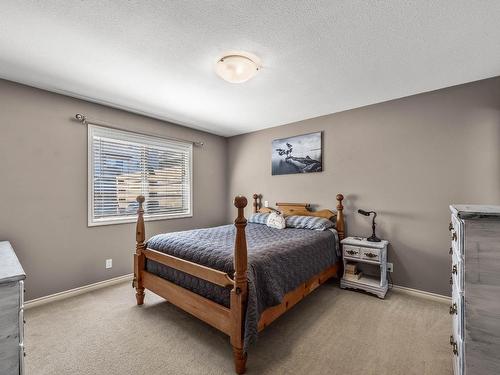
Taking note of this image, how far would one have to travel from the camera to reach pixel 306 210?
373 centimetres

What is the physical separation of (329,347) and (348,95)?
271 cm

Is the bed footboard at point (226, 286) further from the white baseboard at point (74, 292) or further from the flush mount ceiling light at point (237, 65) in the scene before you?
the flush mount ceiling light at point (237, 65)

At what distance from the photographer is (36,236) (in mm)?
2605

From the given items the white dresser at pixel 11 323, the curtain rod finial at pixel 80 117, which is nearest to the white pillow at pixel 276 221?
the white dresser at pixel 11 323

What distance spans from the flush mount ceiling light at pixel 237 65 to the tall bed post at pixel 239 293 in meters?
1.21

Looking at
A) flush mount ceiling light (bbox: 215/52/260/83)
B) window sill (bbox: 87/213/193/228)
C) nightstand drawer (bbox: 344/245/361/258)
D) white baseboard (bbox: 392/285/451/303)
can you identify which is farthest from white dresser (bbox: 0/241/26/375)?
white baseboard (bbox: 392/285/451/303)

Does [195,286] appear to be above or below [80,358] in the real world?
above

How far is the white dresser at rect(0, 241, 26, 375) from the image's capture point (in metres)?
1.18

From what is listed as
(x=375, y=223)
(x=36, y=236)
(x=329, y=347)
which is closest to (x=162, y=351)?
(x=329, y=347)

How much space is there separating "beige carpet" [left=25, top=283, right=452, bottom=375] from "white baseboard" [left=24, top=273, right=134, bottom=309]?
88 millimetres

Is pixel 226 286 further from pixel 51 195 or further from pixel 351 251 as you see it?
pixel 51 195

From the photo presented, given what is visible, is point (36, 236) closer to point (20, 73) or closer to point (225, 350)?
point (20, 73)

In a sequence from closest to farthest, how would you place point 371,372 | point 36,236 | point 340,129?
point 371,372, point 36,236, point 340,129

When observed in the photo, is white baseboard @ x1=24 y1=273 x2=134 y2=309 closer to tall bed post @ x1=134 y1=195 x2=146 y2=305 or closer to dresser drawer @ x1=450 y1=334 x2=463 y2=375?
tall bed post @ x1=134 y1=195 x2=146 y2=305
